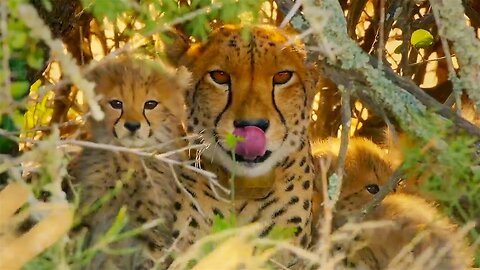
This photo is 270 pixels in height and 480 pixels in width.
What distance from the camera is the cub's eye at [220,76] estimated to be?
3379 mm

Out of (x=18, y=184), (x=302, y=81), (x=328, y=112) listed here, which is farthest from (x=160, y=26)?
(x=328, y=112)

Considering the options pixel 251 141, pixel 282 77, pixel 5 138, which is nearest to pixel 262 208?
pixel 251 141

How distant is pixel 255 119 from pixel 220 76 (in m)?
0.20

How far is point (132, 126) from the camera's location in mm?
3207

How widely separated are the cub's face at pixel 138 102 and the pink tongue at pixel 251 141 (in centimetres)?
20

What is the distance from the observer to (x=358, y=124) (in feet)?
16.5

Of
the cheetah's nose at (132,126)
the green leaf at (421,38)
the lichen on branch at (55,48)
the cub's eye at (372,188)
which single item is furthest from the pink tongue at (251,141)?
the lichen on branch at (55,48)

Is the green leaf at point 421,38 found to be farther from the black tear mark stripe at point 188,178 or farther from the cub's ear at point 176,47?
the black tear mark stripe at point 188,178

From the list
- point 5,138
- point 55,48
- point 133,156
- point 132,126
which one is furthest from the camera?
point 133,156

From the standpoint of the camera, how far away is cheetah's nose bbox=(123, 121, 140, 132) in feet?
10.5

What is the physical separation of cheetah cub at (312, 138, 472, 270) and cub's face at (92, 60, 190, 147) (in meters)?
0.61

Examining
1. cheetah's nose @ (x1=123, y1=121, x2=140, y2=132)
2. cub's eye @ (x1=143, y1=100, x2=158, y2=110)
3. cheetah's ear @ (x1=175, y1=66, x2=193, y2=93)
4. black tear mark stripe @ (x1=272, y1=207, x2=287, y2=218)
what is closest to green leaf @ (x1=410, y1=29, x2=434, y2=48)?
black tear mark stripe @ (x1=272, y1=207, x2=287, y2=218)

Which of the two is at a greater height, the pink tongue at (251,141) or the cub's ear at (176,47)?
→ the cub's ear at (176,47)

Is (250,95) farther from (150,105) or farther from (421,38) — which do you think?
(421,38)
